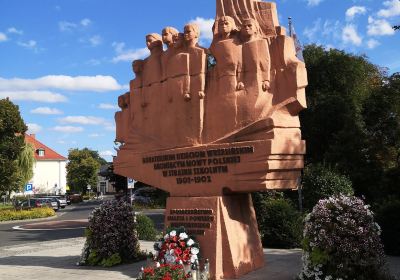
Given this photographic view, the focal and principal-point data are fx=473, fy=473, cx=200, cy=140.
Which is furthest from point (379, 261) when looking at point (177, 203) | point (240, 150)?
point (177, 203)

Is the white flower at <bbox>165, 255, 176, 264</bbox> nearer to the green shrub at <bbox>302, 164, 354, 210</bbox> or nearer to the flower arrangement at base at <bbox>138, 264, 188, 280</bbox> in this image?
the flower arrangement at base at <bbox>138, 264, 188, 280</bbox>

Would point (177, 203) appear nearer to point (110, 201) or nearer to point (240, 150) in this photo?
point (240, 150)

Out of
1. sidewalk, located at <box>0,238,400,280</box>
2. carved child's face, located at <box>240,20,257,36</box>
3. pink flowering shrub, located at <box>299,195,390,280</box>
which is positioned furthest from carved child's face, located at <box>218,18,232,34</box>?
sidewalk, located at <box>0,238,400,280</box>

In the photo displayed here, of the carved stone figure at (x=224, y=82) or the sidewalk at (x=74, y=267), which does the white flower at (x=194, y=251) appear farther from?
the carved stone figure at (x=224, y=82)

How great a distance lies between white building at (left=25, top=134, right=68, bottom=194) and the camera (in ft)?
219

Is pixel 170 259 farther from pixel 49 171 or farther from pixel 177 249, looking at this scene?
pixel 49 171

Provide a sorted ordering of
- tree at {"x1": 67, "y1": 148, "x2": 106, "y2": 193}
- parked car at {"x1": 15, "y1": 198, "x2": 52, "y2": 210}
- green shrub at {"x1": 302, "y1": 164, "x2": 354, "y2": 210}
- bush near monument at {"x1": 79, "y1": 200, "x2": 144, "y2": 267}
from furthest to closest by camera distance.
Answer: tree at {"x1": 67, "y1": 148, "x2": 106, "y2": 193}
parked car at {"x1": 15, "y1": 198, "x2": 52, "y2": 210}
green shrub at {"x1": 302, "y1": 164, "x2": 354, "y2": 210}
bush near monument at {"x1": 79, "y1": 200, "x2": 144, "y2": 267}

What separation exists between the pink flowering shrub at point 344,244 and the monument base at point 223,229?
172cm

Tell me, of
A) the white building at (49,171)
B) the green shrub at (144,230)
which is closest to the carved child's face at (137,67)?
the green shrub at (144,230)

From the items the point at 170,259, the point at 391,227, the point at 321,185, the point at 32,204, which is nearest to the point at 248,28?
the point at 170,259

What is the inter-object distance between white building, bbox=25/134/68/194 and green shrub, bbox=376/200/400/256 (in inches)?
2337

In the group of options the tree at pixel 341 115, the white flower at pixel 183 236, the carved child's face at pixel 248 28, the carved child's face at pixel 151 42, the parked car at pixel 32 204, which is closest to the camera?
the white flower at pixel 183 236

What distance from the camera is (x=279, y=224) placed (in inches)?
570

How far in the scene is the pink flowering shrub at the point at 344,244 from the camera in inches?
297
